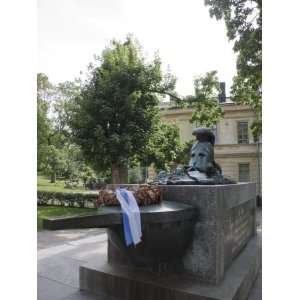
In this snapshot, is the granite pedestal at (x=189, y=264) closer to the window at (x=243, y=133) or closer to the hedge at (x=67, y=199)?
the hedge at (x=67, y=199)

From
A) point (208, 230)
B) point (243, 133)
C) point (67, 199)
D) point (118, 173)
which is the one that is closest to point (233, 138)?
point (243, 133)

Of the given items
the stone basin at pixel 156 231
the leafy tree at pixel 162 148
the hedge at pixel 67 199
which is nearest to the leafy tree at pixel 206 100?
the leafy tree at pixel 162 148

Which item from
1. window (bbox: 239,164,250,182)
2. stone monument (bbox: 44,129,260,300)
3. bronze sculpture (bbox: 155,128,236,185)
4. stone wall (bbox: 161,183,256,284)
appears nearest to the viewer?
stone monument (bbox: 44,129,260,300)

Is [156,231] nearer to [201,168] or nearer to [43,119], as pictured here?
[201,168]

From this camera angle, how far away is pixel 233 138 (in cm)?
1672

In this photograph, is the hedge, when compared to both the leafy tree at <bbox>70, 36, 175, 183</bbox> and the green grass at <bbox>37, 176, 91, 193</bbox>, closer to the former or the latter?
the green grass at <bbox>37, 176, 91, 193</bbox>

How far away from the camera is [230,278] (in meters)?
3.02

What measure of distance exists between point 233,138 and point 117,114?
8576mm

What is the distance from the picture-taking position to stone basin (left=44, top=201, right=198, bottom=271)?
2336mm

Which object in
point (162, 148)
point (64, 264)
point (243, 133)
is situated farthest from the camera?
point (243, 133)

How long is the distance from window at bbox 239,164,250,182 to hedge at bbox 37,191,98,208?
24.0 feet

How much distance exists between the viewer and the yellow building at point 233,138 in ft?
51.8

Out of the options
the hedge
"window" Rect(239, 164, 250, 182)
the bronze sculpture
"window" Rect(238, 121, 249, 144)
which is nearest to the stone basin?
the bronze sculpture
